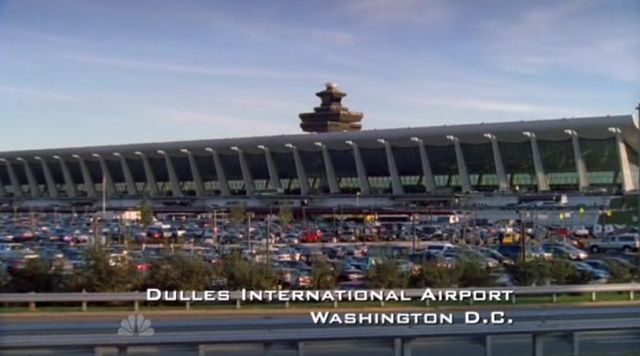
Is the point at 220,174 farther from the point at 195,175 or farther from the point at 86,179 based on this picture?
the point at 86,179

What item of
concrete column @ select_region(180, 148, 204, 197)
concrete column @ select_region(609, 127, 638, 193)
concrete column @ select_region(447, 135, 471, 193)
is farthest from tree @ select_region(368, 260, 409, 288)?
concrete column @ select_region(180, 148, 204, 197)

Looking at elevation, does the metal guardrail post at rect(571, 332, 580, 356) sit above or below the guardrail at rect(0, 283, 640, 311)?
below

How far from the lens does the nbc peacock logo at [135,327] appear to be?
5.68m

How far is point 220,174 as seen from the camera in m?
67.9

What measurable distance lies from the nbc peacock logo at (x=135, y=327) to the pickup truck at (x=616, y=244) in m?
26.2

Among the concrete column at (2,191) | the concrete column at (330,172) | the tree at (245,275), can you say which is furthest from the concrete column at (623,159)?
the concrete column at (2,191)

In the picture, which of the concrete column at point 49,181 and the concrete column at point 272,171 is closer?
the concrete column at point 272,171

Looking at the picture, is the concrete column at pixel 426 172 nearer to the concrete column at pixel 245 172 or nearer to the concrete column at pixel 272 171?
the concrete column at pixel 272 171

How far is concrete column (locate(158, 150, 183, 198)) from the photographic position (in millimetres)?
68812

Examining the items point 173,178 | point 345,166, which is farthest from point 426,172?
point 173,178

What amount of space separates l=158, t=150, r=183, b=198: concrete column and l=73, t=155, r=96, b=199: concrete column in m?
6.70

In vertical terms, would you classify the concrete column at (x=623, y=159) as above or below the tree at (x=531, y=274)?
above

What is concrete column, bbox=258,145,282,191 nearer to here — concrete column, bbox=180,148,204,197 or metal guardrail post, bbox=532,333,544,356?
concrete column, bbox=180,148,204,197

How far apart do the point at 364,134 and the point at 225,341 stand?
190ft
